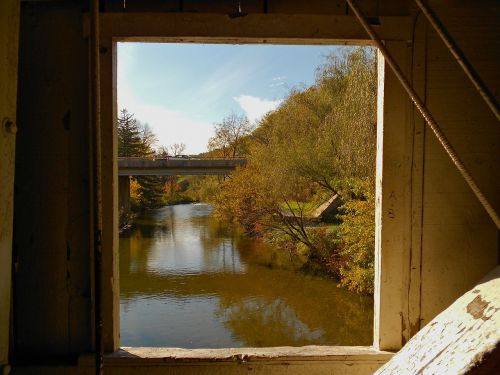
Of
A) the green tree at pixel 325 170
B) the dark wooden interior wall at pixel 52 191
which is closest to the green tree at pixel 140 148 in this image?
the green tree at pixel 325 170

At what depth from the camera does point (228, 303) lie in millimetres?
10000

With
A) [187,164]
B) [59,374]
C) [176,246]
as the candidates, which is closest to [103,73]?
[59,374]

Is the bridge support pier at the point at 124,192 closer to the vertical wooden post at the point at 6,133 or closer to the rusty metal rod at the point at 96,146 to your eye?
the vertical wooden post at the point at 6,133

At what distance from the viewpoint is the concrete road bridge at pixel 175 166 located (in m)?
19.2

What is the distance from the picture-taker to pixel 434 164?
7.02 feet

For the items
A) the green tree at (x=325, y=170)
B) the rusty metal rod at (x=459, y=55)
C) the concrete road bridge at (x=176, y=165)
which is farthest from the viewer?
the concrete road bridge at (x=176, y=165)

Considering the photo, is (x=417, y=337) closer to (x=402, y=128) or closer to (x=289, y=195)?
(x=402, y=128)

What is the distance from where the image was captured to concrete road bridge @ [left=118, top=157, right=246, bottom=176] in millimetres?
19203

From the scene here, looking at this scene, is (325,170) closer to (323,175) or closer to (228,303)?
(323,175)

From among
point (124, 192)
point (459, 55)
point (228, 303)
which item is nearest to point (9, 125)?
point (459, 55)

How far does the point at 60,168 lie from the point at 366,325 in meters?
8.73

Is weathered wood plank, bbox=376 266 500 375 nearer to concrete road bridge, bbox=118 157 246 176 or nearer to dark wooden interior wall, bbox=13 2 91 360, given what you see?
dark wooden interior wall, bbox=13 2 91 360

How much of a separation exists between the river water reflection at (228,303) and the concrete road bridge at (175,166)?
5.46 m

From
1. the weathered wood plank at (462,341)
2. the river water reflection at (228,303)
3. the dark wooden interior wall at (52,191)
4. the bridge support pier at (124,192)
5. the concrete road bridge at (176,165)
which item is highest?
the concrete road bridge at (176,165)
